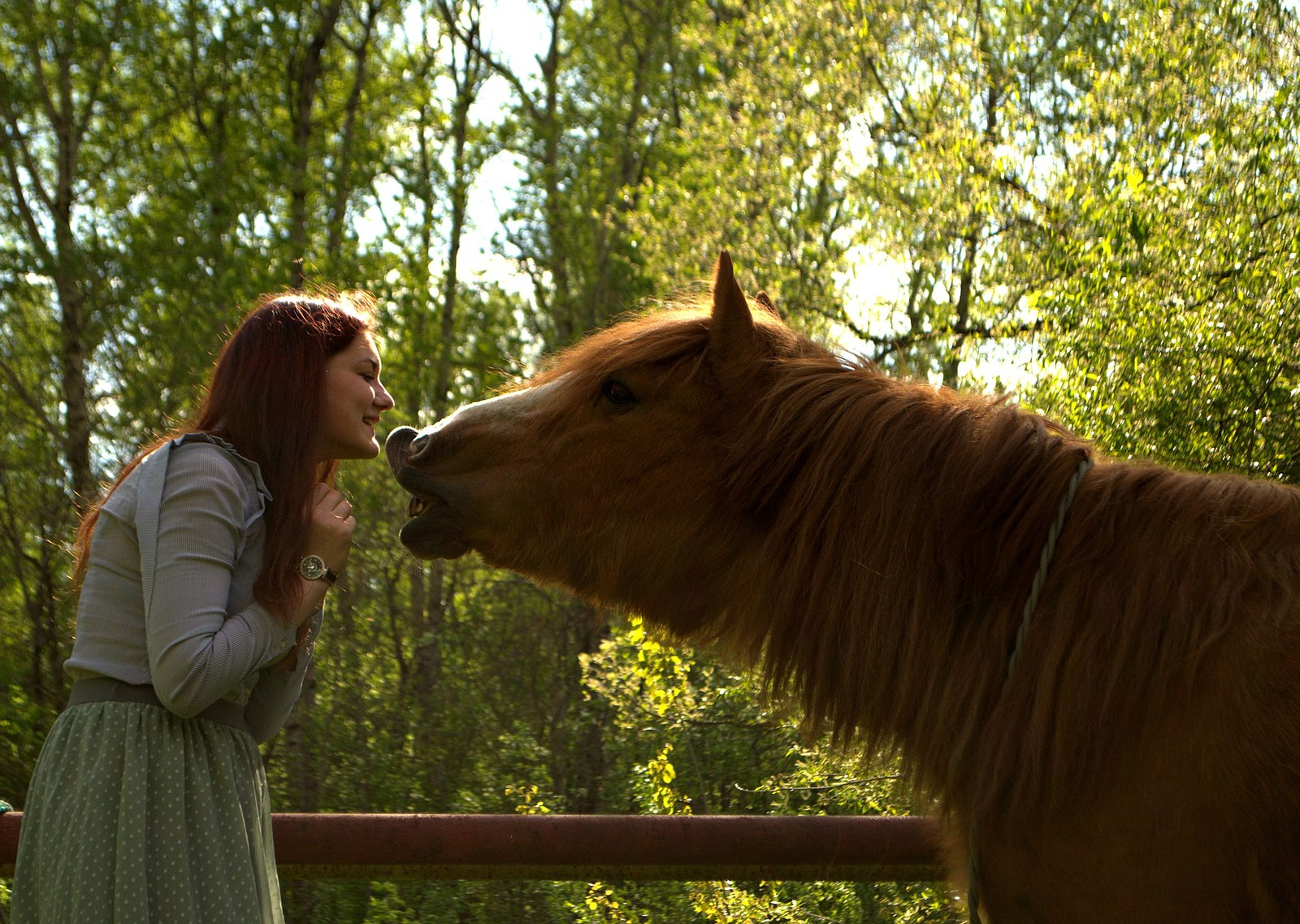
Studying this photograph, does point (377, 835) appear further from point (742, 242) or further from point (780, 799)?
point (742, 242)

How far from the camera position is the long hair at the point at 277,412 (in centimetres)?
203

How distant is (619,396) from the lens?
221cm

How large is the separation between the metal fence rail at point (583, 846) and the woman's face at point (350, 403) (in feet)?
3.09

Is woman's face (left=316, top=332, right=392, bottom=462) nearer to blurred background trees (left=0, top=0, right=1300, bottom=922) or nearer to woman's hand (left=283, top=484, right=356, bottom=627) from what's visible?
woman's hand (left=283, top=484, right=356, bottom=627)

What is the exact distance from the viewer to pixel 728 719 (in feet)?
22.6

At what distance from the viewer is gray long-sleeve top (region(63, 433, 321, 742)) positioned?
5.93 feet

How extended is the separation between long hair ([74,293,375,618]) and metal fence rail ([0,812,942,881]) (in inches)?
34.8

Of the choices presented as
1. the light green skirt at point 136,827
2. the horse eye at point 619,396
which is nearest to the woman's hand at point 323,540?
the light green skirt at point 136,827

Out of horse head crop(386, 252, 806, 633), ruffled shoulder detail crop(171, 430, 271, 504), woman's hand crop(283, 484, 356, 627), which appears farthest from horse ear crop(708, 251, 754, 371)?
ruffled shoulder detail crop(171, 430, 271, 504)

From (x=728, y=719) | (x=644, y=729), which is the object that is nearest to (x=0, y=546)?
(x=644, y=729)

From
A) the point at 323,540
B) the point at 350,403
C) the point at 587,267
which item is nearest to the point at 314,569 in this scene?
the point at 323,540

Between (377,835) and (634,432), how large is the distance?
4.03ft

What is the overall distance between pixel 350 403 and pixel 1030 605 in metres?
1.39

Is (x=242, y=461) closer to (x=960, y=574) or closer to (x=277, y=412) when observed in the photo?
(x=277, y=412)
